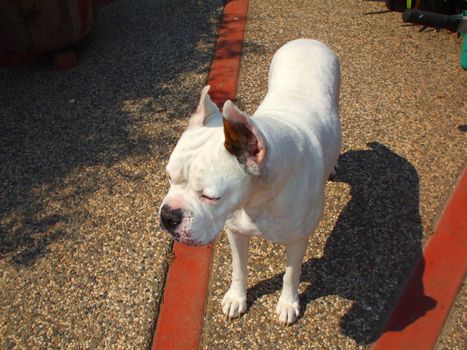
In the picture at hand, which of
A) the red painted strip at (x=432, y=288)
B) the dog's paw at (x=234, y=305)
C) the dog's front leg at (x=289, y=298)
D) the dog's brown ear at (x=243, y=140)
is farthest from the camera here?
the dog's paw at (x=234, y=305)

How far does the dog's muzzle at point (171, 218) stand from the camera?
216cm

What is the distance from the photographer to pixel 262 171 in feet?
7.04

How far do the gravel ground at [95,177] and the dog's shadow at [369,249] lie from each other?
1.14 meters

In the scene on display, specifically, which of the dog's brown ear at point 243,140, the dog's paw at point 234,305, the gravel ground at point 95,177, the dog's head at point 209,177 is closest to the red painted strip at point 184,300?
the gravel ground at point 95,177

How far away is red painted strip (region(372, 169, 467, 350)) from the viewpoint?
3.34 metres

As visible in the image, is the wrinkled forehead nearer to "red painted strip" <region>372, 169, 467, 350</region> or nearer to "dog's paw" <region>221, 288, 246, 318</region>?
"dog's paw" <region>221, 288, 246, 318</region>

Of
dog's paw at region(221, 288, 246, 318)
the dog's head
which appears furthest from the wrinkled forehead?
dog's paw at region(221, 288, 246, 318)

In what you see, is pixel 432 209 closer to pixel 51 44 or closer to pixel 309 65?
pixel 309 65

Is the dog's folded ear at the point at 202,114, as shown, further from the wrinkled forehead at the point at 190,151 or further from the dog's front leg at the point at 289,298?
the dog's front leg at the point at 289,298

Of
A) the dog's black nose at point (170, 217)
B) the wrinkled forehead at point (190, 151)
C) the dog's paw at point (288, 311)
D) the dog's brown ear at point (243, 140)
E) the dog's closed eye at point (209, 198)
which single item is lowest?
the dog's paw at point (288, 311)

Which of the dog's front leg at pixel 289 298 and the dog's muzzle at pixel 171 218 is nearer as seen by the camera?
the dog's muzzle at pixel 171 218

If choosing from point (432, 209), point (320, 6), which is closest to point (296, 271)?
point (432, 209)

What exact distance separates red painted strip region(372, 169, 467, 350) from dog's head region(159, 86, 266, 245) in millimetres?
1886

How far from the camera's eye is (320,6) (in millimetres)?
7375
